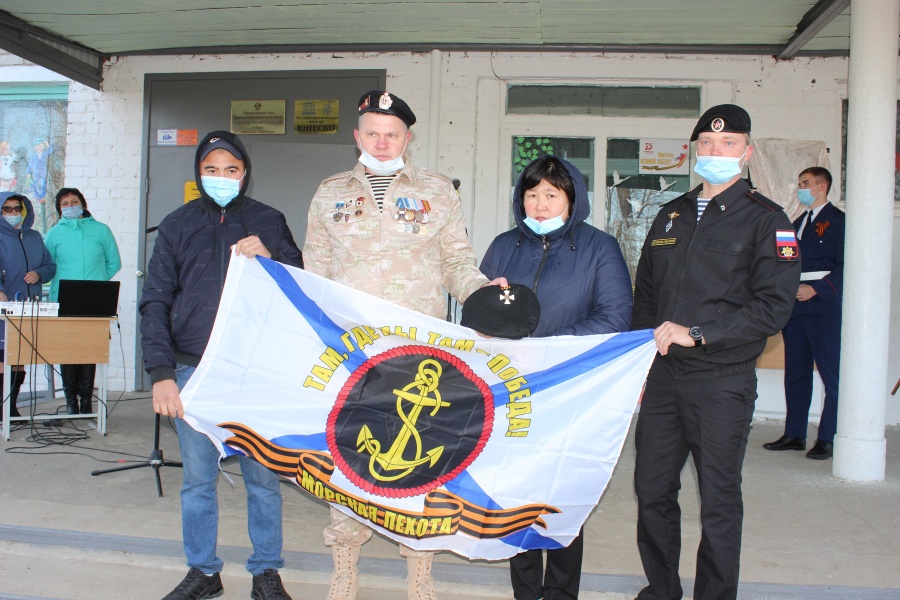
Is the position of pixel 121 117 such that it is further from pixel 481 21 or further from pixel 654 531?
pixel 654 531

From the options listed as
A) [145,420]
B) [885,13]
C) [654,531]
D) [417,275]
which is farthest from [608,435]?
[145,420]

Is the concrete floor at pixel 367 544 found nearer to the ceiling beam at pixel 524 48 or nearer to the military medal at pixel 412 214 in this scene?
the military medal at pixel 412 214

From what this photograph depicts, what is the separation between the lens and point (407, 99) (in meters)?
7.44

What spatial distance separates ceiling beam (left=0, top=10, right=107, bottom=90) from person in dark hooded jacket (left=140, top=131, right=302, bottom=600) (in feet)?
16.1

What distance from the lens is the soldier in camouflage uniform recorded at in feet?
9.89

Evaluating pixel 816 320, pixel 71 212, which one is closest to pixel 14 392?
pixel 71 212

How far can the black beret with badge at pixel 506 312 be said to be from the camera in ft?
8.81

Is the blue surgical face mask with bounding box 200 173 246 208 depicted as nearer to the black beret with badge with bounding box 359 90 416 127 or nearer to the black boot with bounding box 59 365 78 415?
the black beret with badge with bounding box 359 90 416 127

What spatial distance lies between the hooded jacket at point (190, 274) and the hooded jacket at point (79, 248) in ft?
14.1

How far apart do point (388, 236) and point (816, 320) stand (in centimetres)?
418

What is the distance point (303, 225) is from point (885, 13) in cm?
521

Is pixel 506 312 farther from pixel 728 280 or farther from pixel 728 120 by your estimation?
pixel 728 120

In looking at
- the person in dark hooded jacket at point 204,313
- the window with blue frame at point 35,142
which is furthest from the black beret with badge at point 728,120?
the window with blue frame at point 35,142

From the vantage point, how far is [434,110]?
725 centimetres
